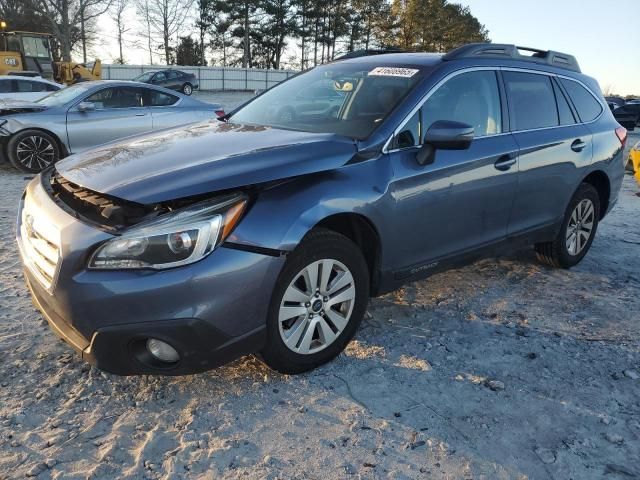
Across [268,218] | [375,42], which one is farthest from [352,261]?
[375,42]

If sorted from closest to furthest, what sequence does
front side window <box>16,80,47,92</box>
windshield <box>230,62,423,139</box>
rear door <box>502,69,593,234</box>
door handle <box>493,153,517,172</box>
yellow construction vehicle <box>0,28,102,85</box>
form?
windshield <box>230,62,423,139</box> → door handle <box>493,153,517,172</box> → rear door <box>502,69,593,234</box> → front side window <box>16,80,47,92</box> → yellow construction vehicle <box>0,28,102,85</box>

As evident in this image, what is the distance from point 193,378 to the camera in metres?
2.85

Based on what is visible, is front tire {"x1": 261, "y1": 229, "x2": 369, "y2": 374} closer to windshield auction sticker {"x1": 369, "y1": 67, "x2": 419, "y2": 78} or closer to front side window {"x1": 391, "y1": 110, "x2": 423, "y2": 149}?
front side window {"x1": 391, "y1": 110, "x2": 423, "y2": 149}

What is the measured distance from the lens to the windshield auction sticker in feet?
11.5

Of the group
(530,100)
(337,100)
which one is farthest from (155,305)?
(530,100)

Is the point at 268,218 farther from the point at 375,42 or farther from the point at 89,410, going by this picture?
the point at 375,42

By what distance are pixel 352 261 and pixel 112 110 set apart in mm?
7011

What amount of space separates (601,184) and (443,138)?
2.63 meters

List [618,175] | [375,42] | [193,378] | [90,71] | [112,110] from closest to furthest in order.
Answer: [193,378]
[618,175]
[112,110]
[90,71]
[375,42]

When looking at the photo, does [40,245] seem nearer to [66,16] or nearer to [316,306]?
[316,306]

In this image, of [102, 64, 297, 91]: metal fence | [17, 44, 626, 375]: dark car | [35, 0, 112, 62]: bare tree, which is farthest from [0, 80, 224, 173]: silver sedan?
[35, 0, 112, 62]: bare tree

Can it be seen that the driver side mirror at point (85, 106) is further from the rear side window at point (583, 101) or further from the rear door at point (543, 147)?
the rear side window at point (583, 101)

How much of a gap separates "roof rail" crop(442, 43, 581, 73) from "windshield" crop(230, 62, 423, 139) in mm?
430

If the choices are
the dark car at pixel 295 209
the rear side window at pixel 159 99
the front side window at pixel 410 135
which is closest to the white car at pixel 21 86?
the rear side window at pixel 159 99
